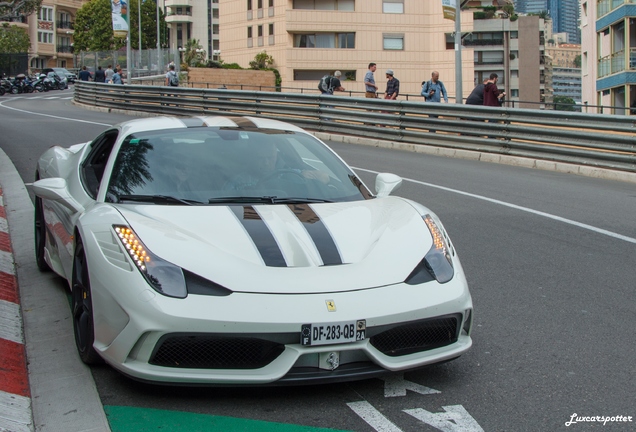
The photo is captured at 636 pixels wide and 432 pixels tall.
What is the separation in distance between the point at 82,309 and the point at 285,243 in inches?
46.2

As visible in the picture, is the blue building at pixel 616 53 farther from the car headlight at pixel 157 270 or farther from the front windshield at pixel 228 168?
the car headlight at pixel 157 270

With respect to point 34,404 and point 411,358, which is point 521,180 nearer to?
point 411,358

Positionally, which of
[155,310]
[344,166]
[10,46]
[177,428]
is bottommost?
[177,428]

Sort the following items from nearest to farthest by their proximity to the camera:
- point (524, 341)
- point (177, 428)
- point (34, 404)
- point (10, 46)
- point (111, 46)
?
1. point (177, 428)
2. point (34, 404)
3. point (524, 341)
4. point (10, 46)
5. point (111, 46)

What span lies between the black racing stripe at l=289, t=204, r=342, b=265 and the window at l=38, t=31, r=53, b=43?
112m

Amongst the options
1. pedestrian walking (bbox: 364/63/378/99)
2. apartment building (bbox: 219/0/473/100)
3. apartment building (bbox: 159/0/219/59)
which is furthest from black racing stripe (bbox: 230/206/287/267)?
apartment building (bbox: 159/0/219/59)

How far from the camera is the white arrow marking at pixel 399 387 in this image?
4016mm

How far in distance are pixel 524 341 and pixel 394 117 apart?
47.7ft

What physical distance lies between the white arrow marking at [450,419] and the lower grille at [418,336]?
0.32 m

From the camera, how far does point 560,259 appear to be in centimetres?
696

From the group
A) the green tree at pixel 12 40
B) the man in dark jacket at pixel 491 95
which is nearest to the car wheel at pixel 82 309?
the man in dark jacket at pixel 491 95

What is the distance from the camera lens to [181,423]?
3.64 meters

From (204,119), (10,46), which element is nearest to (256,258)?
(204,119)

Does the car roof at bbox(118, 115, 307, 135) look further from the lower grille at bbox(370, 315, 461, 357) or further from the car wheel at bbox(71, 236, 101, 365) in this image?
the lower grille at bbox(370, 315, 461, 357)
